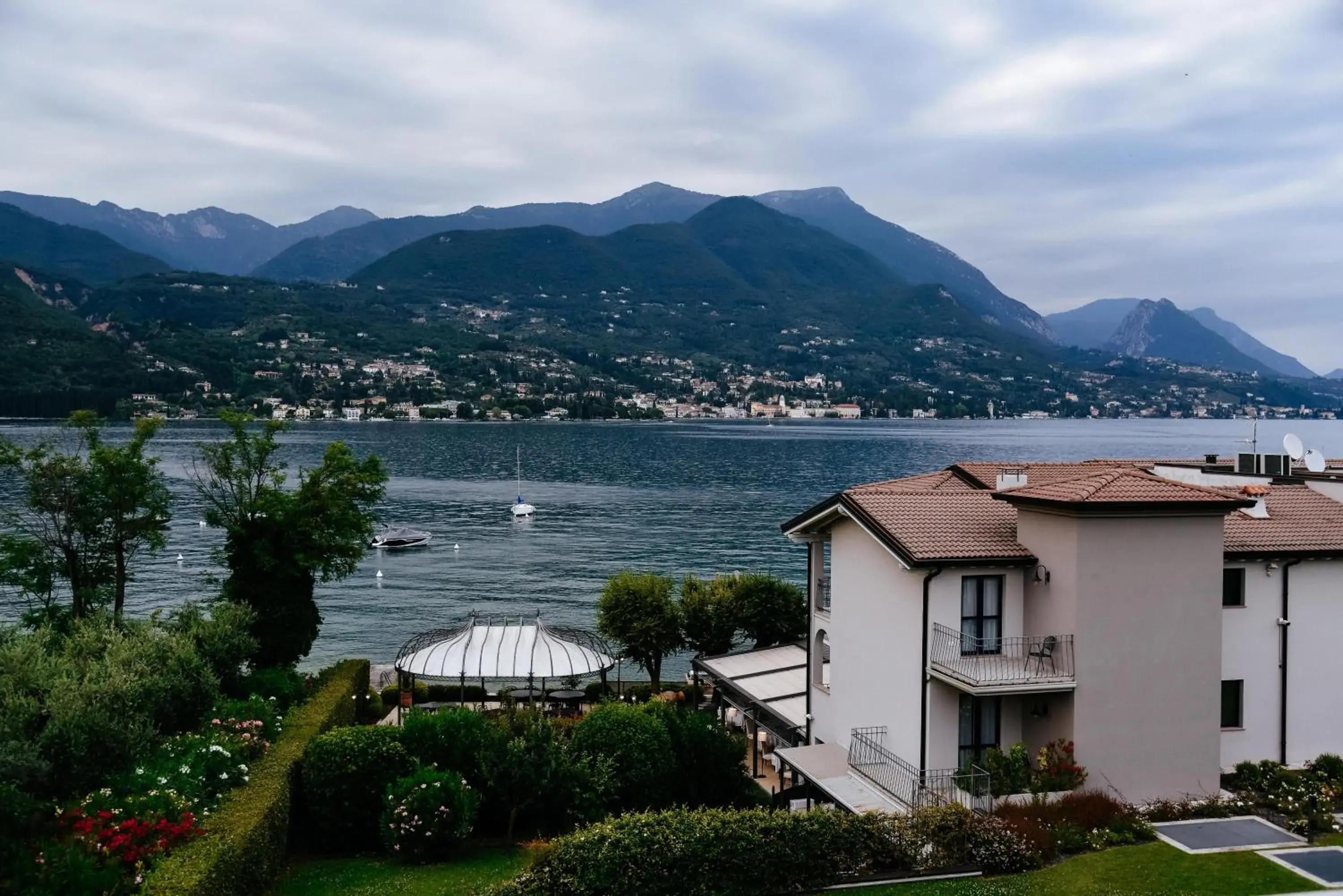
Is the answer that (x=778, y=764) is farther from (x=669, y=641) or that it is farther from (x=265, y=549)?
(x=265, y=549)

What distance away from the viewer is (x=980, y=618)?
55.6 ft

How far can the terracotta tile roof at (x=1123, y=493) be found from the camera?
15938mm

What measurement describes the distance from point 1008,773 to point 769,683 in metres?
9.41

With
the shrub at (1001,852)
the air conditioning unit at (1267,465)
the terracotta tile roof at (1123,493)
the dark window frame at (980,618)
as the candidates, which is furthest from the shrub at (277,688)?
the air conditioning unit at (1267,465)

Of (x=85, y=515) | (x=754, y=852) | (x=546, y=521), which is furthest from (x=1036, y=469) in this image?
(x=546, y=521)

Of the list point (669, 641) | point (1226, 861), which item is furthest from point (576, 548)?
point (1226, 861)

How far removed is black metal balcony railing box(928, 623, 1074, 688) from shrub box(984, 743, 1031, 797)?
1.14m

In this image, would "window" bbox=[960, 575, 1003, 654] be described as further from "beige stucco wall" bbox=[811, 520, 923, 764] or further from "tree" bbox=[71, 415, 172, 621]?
"tree" bbox=[71, 415, 172, 621]

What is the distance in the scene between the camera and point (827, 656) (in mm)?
21766

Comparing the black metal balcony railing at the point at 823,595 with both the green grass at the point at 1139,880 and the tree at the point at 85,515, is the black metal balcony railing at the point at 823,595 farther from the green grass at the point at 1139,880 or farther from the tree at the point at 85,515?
the tree at the point at 85,515

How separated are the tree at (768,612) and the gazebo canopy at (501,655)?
6.10 metres

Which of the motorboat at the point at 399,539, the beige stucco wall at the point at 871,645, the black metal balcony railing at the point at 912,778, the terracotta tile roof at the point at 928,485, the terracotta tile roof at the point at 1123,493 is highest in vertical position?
the terracotta tile roof at the point at 1123,493

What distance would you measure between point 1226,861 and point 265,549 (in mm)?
23850

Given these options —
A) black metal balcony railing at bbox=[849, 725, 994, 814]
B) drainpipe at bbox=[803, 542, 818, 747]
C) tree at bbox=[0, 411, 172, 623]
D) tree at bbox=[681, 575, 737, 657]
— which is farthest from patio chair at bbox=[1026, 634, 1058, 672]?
tree at bbox=[0, 411, 172, 623]
